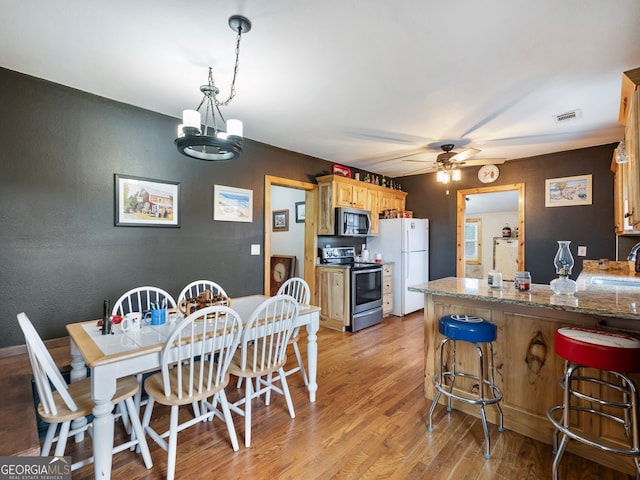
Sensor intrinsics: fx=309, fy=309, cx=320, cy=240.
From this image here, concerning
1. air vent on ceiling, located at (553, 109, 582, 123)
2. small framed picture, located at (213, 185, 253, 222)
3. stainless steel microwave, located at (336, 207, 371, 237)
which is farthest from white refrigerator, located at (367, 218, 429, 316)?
small framed picture, located at (213, 185, 253, 222)

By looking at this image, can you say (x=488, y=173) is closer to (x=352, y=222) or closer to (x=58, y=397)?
(x=352, y=222)

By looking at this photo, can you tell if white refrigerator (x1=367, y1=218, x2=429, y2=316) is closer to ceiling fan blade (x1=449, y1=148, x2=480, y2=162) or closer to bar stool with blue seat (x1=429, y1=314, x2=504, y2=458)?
ceiling fan blade (x1=449, y1=148, x2=480, y2=162)

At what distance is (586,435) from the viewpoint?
1826mm

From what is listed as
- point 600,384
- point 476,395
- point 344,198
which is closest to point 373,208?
point 344,198

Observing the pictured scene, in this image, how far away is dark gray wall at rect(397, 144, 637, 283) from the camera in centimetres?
406

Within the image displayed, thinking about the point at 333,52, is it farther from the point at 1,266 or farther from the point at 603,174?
the point at 603,174

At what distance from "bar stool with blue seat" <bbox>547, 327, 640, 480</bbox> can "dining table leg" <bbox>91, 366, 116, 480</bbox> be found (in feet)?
7.32

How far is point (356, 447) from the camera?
194cm

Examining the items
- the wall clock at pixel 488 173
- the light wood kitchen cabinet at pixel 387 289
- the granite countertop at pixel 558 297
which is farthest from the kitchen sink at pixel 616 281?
the light wood kitchen cabinet at pixel 387 289

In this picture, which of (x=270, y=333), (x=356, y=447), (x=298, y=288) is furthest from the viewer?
(x=298, y=288)

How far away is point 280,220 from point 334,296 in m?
1.90

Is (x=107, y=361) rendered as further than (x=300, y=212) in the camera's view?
No

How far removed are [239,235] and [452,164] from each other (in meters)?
2.80

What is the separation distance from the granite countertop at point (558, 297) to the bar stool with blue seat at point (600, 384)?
0.43 ft
